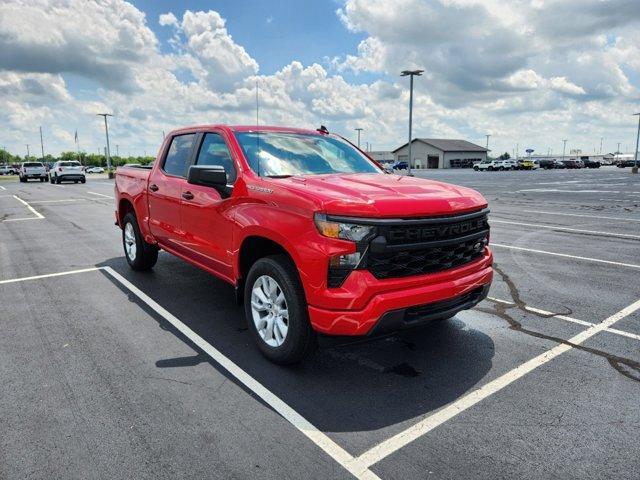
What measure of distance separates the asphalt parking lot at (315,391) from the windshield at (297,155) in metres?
1.65

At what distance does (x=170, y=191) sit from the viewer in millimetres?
5406

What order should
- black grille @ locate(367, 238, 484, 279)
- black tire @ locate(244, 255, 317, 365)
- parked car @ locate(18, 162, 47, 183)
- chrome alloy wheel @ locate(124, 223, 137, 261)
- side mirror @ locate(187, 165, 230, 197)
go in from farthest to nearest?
1. parked car @ locate(18, 162, 47, 183)
2. chrome alloy wheel @ locate(124, 223, 137, 261)
3. side mirror @ locate(187, 165, 230, 197)
4. black tire @ locate(244, 255, 317, 365)
5. black grille @ locate(367, 238, 484, 279)

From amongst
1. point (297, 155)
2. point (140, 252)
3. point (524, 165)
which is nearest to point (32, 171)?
point (140, 252)

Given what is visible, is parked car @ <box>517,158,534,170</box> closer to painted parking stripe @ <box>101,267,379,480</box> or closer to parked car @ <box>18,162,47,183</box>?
parked car @ <box>18,162,47,183</box>

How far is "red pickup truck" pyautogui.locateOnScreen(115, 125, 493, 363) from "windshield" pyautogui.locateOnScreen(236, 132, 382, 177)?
16 mm

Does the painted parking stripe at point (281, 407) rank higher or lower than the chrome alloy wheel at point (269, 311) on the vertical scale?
lower

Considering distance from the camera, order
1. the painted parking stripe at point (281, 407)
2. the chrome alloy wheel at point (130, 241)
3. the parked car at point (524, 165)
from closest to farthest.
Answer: the painted parking stripe at point (281, 407) < the chrome alloy wheel at point (130, 241) < the parked car at point (524, 165)

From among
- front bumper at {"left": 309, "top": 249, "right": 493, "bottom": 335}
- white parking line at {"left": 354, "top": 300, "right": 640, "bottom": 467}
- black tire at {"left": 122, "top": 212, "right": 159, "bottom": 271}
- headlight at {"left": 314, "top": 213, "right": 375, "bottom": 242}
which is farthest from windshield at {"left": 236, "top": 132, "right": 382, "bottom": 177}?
black tire at {"left": 122, "top": 212, "right": 159, "bottom": 271}

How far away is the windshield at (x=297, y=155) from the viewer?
4270 millimetres

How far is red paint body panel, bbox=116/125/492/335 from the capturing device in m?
3.16

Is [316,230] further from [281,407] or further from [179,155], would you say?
[179,155]

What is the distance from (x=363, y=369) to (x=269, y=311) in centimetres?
89

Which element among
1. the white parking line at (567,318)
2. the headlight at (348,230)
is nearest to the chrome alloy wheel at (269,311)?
the headlight at (348,230)

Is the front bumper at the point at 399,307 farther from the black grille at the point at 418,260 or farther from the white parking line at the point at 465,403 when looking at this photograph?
the white parking line at the point at 465,403
